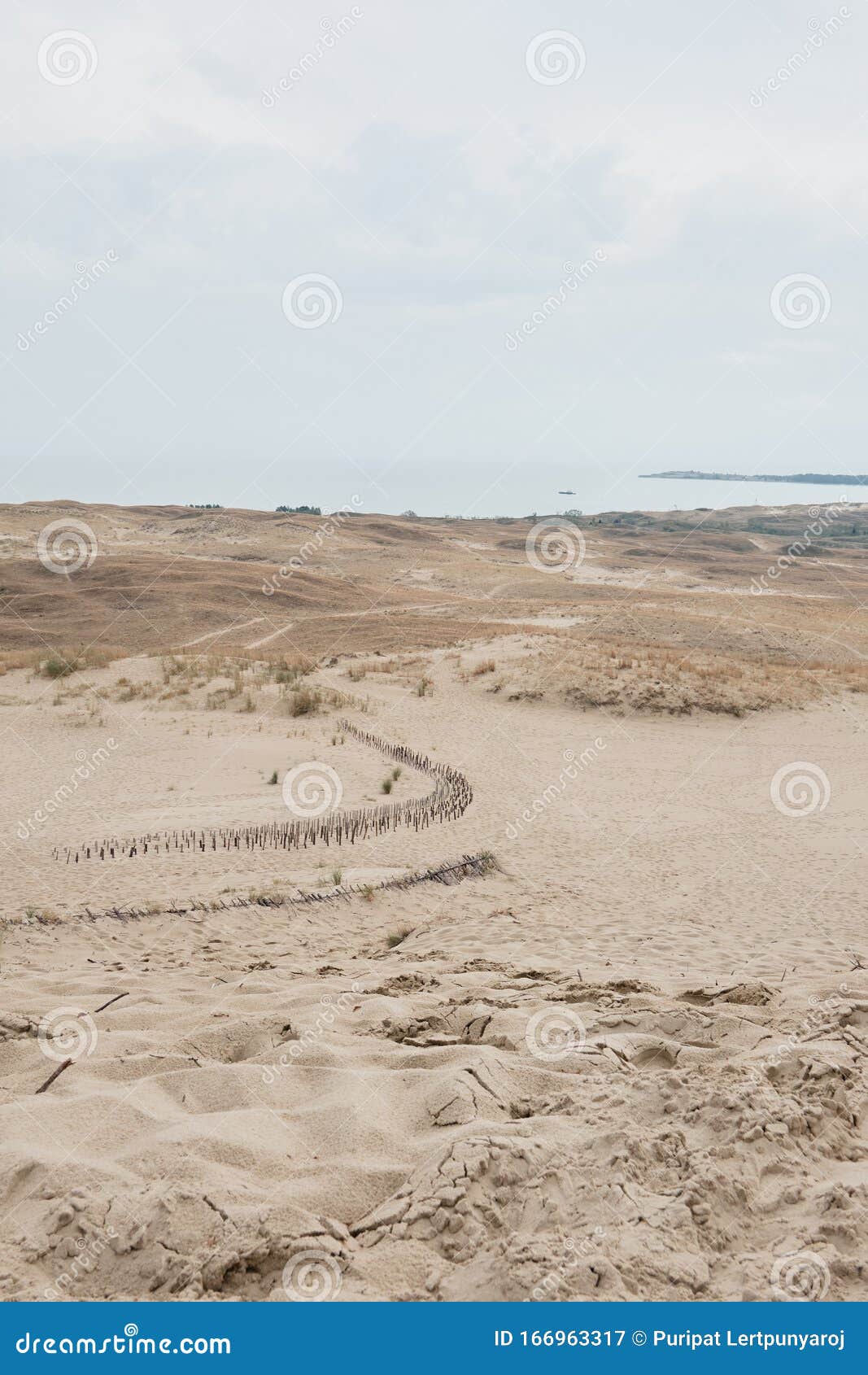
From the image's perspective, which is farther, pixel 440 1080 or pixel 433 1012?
pixel 433 1012

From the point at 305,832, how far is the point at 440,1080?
750 cm

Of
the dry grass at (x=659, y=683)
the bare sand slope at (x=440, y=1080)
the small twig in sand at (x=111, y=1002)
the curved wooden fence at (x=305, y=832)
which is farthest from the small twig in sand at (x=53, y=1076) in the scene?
the dry grass at (x=659, y=683)

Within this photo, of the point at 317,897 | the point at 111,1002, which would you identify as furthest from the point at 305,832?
the point at 111,1002

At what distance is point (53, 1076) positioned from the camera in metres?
5.05

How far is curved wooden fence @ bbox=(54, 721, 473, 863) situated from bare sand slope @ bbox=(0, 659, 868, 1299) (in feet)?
1.37

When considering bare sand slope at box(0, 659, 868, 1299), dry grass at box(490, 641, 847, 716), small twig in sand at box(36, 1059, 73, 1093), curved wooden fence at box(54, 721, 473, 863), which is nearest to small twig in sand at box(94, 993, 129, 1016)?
bare sand slope at box(0, 659, 868, 1299)

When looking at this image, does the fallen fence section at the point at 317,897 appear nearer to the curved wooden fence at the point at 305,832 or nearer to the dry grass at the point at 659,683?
the curved wooden fence at the point at 305,832

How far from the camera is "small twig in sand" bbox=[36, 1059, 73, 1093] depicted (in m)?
4.92

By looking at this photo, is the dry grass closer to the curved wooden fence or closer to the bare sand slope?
the curved wooden fence

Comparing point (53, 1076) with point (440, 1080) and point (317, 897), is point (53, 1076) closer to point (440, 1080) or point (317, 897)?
point (440, 1080)

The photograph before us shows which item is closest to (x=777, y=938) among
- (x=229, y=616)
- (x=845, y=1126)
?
(x=845, y=1126)

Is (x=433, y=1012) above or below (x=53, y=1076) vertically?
above

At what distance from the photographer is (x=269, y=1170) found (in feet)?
13.4

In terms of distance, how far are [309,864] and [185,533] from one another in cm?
6365
